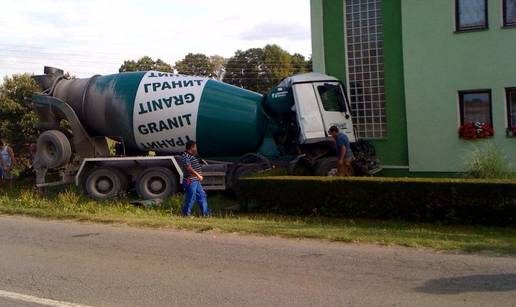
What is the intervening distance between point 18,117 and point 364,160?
14735 millimetres

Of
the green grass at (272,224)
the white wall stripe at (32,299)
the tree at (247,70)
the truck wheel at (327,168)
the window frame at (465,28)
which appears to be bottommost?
the green grass at (272,224)

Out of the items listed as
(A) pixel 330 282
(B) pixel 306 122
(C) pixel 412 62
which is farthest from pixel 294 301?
(C) pixel 412 62

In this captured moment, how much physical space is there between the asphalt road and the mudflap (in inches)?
235

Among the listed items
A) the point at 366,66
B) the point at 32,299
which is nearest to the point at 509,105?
the point at 366,66

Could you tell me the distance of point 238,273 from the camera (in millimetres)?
7000

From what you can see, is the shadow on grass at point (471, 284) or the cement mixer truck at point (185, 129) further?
the cement mixer truck at point (185, 129)

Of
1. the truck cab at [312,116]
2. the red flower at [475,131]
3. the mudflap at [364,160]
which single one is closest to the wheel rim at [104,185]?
the truck cab at [312,116]

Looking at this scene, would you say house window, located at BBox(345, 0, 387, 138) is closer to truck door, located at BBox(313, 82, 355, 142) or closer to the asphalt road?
truck door, located at BBox(313, 82, 355, 142)

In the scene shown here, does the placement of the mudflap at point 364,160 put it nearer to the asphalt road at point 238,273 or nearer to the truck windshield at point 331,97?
the truck windshield at point 331,97

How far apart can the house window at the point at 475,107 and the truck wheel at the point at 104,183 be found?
9687 mm

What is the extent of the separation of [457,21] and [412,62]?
165 centimetres

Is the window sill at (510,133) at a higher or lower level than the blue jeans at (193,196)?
higher

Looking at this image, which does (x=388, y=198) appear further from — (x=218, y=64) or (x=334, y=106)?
(x=218, y=64)

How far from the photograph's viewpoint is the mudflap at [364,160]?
14.5 meters
